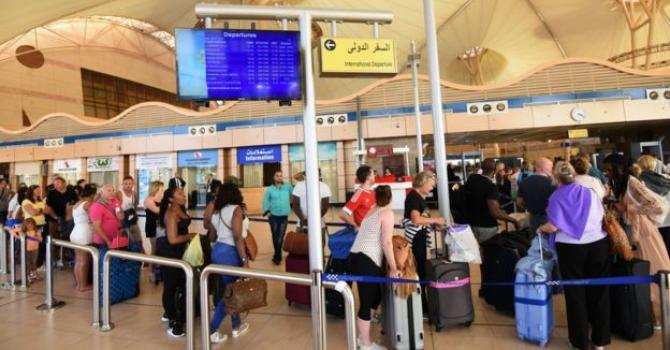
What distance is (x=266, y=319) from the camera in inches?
155

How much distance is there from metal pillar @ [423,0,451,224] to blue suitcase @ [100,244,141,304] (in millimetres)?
4087

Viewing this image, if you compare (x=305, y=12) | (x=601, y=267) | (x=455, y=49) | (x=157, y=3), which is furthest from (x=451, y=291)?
(x=455, y=49)

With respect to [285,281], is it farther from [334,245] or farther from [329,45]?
[329,45]

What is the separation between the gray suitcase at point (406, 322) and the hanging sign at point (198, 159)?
16.9m

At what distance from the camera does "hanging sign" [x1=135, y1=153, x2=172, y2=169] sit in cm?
1936

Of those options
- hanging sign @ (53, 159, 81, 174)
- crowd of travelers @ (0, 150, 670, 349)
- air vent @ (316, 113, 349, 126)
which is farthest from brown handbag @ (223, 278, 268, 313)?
hanging sign @ (53, 159, 81, 174)

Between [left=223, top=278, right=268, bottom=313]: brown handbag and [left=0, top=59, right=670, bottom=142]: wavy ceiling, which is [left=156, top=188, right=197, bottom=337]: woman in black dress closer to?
[left=223, top=278, right=268, bottom=313]: brown handbag

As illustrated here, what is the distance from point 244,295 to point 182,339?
90 cm

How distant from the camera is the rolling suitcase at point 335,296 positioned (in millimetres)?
3787

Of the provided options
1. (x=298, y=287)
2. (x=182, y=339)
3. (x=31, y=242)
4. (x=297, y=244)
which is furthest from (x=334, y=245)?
(x=31, y=242)

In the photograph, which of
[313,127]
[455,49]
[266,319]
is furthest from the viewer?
[455,49]

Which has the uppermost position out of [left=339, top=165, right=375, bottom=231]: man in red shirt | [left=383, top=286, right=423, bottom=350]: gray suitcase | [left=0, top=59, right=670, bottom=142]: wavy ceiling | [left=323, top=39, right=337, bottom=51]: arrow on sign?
[left=0, top=59, right=670, bottom=142]: wavy ceiling

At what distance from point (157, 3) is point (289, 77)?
25.4 metres

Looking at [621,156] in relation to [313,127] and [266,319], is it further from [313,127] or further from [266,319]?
[266,319]
